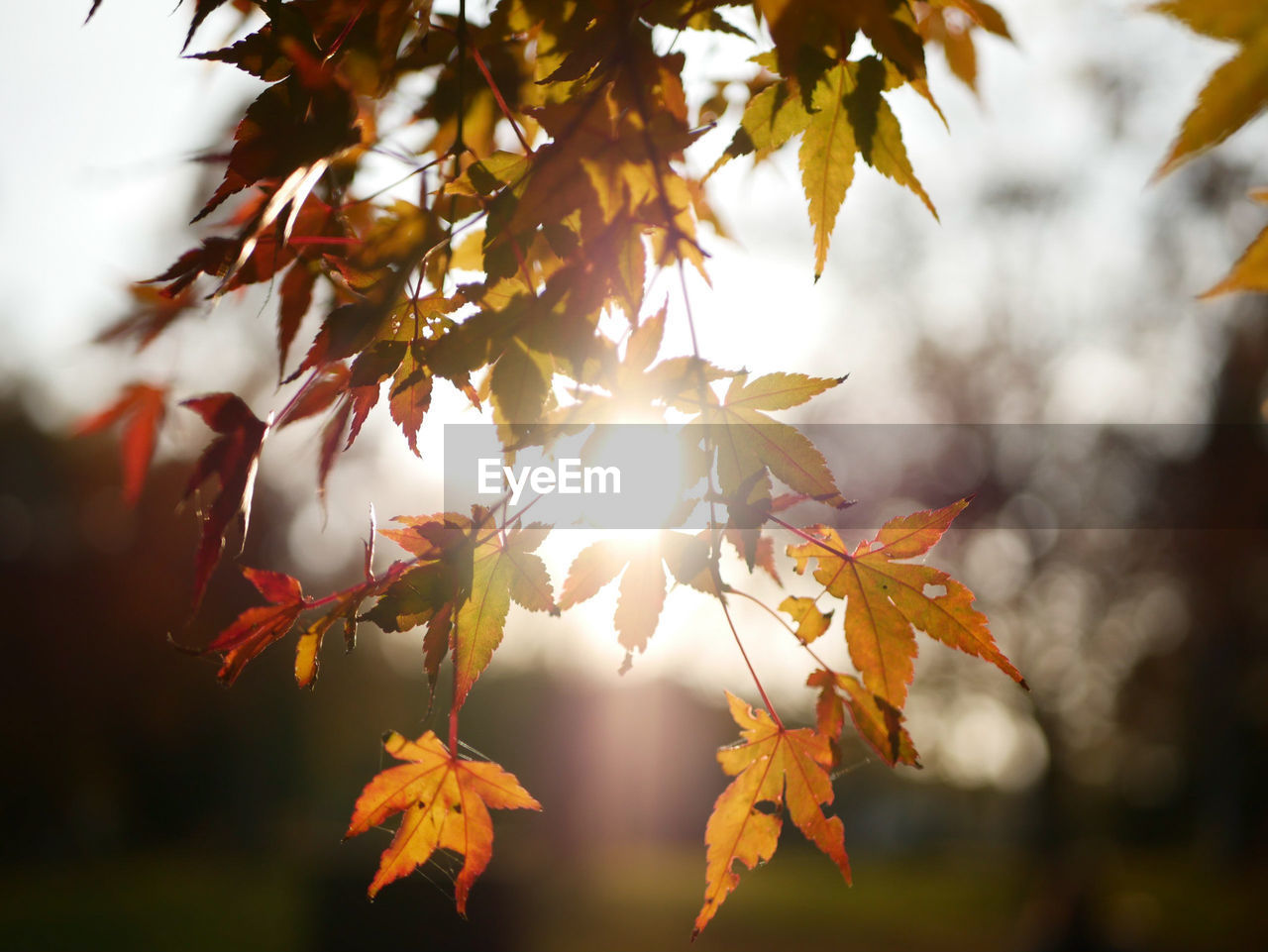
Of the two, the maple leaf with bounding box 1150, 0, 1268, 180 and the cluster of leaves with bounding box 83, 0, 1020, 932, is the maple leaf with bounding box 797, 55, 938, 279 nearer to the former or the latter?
the cluster of leaves with bounding box 83, 0, 1020, 932

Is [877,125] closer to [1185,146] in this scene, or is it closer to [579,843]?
[1185,146]

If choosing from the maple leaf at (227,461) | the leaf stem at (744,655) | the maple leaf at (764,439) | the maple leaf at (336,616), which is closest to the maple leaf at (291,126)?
the maple leaf at (227,461)

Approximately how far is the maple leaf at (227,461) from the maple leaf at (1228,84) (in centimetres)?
86

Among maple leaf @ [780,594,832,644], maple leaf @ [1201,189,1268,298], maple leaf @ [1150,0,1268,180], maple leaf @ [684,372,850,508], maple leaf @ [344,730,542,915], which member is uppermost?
A: maple leaf @ [1150,0,1268,180]

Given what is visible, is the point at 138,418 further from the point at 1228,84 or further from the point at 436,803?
the point at 1228,84

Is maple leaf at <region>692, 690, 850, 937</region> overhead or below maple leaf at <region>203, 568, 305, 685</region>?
below

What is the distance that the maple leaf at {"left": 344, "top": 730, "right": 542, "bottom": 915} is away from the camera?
1.02 meters

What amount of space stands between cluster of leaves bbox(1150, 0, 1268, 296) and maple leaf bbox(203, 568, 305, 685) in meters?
0.92

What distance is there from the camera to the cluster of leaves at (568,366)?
2.80 ft

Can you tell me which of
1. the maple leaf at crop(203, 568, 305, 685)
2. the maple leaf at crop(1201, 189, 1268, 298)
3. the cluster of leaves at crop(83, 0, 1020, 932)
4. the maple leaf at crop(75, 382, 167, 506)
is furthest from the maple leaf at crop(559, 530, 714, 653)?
the maple leaf at crop(75, 382, 167, 506)

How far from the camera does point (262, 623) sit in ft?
2.98

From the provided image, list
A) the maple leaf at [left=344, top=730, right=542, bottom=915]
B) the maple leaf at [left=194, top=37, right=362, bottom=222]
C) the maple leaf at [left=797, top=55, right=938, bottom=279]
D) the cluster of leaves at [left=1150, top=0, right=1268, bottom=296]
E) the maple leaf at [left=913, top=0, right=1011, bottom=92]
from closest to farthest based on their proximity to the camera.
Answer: the cluster of leaves at [left=1150, top=0, right=1268, bottom=296], the maple leaf at [left=194, top=37, right=362, bottom=222], the maple leaf at [left=797, top=55, right=938, bottom=279], the maple leaf at [left=344, top=730, right=542, bottom=915], the maple leaf at [left=913, top=0, right=1011, bottom=92]

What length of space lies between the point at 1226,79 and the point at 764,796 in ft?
2.80

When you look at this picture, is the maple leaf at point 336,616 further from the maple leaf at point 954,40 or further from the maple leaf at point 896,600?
the maple leaf at point 954,40
